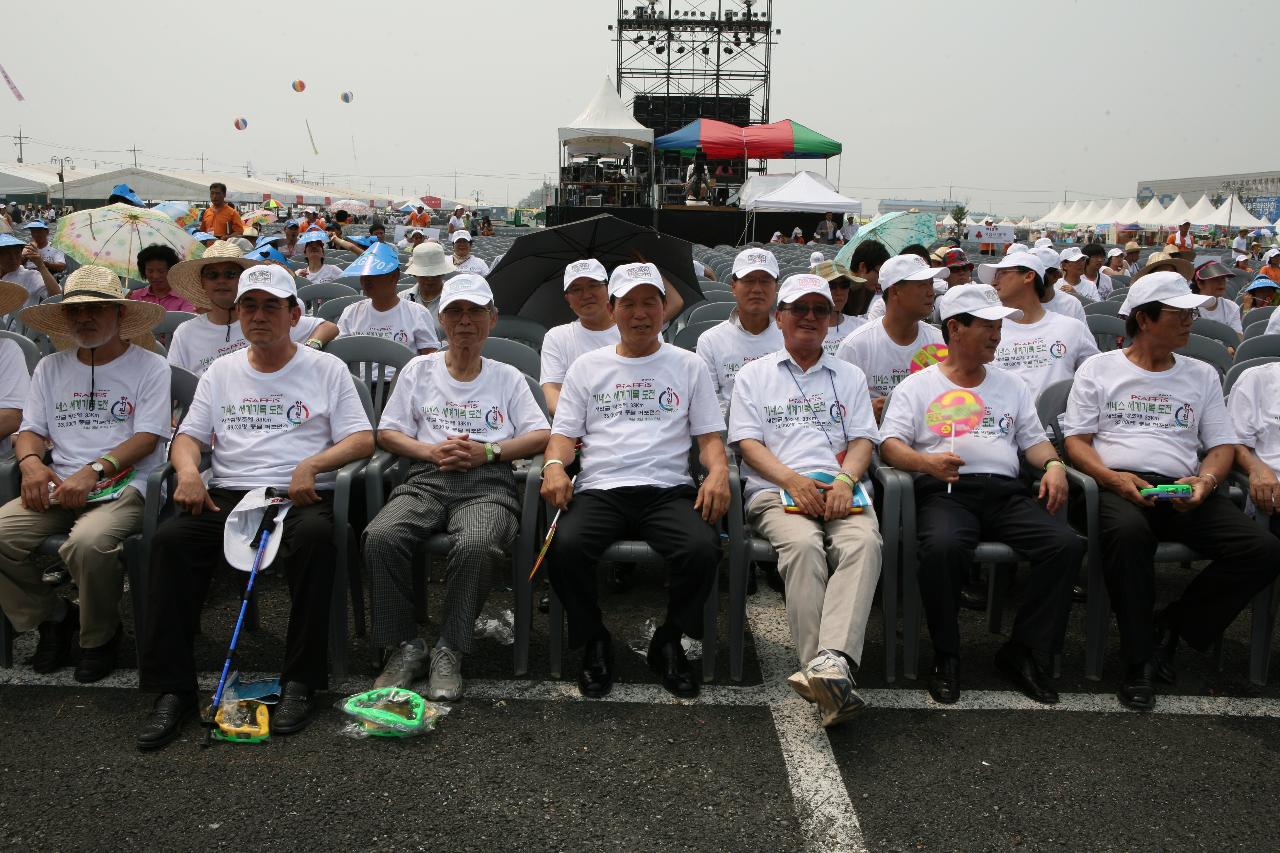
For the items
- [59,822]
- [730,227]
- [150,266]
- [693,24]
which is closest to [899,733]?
[59,822]

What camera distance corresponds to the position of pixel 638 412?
3771 millimetres

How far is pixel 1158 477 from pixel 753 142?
86.4 ft

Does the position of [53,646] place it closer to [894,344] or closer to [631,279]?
[631,279]

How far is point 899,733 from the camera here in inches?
121

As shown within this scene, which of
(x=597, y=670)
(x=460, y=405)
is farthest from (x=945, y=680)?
(x=460, y=405)

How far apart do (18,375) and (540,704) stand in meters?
2.66

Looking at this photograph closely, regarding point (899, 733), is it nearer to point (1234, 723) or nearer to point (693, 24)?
point (1234, 723)

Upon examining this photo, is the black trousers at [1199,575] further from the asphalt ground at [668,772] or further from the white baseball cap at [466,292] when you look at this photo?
the white baseball cap at [466,292]

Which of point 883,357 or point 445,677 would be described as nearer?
point 445,677

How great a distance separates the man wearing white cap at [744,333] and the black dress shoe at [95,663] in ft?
9.29

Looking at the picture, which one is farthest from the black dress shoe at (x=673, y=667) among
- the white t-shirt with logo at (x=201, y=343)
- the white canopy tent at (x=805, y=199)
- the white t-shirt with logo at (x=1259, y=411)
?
the white canopy tent at (x=805, y=199)

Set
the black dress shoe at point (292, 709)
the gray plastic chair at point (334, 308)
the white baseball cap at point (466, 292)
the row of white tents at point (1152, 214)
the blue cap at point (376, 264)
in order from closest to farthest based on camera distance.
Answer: the black dress shoe at point (292, 709), the white baseball cap at point (466, 292), the blue cap at point (376, 264), the gray plastic chair at point (334, 308), the row of white tents at point (1152, 214)

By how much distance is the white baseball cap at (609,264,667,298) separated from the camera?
3697 millimetres

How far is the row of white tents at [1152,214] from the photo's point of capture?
39.2 metres
